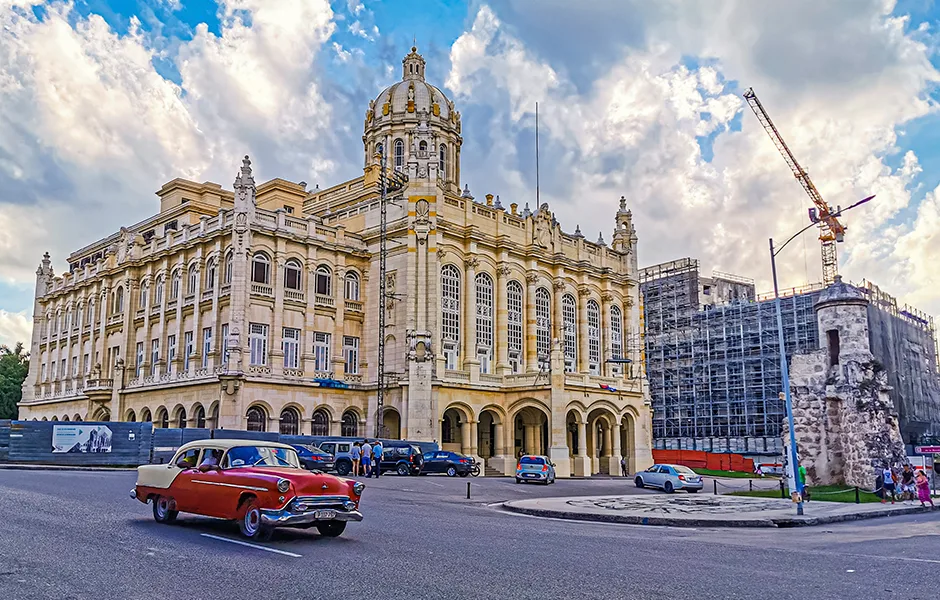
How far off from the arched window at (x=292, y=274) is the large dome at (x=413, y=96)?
2035 cm

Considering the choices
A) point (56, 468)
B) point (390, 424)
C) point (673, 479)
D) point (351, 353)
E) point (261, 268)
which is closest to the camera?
point (56, 468)

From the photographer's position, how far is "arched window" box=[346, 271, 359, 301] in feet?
174

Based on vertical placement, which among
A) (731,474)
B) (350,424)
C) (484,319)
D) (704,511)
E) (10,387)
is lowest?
(731,474)

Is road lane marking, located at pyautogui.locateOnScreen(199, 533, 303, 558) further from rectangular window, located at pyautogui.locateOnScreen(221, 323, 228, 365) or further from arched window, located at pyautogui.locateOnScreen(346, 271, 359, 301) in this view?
arched window, located at pyautogui.locateOnScreen(346, 271, 359, 301)

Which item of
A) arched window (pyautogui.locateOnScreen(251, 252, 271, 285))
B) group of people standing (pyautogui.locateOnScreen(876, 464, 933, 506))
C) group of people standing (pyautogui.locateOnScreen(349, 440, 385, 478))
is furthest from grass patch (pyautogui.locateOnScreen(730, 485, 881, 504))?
arched window (pyautogui.locateOnScreen(251, 252, 271, 285))

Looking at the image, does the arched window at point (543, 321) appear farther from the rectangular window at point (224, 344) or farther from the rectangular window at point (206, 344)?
the rectangular window at point (206, 344)

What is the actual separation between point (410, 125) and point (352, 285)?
1769 centimetres

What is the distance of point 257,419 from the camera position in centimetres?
4666

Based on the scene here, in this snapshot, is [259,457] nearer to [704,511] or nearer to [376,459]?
[704,511]

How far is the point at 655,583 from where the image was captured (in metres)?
10.8

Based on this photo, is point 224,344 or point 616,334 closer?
point 224,344

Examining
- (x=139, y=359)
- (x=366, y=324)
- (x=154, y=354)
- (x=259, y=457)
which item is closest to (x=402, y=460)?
(x=366, y=324)

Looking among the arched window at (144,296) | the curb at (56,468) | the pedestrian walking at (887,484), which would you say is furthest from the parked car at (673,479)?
the arched window at (144,296)

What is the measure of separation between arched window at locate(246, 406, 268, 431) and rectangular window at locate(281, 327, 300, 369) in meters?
3.17
